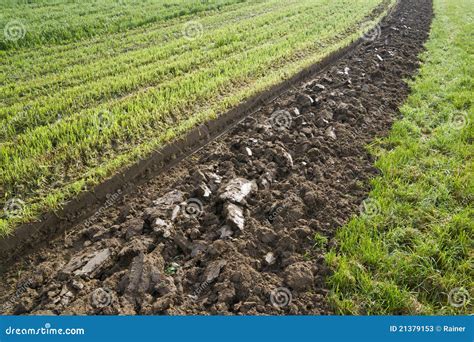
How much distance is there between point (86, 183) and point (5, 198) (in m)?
0.99

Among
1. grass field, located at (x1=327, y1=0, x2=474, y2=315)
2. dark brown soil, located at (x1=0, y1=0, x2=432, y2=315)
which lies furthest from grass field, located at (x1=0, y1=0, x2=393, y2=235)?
grass field, located at (x1=327, y1=0, x2=474, y2=315)

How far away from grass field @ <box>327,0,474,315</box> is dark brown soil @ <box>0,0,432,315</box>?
256 mm

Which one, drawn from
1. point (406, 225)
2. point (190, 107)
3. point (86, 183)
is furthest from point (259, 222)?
point (190, 107)

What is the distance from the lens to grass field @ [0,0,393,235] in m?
5.37

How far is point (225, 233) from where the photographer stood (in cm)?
411

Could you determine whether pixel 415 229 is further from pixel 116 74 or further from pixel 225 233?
pixel 116 74

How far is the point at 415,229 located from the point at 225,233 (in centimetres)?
212

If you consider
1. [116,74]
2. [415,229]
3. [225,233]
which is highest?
[116,74]

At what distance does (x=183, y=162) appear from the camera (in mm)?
5836

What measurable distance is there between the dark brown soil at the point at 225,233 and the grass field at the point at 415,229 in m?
0.26

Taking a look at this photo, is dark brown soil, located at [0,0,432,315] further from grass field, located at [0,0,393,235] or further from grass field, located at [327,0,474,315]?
grass field, located at [0,0,393,235]

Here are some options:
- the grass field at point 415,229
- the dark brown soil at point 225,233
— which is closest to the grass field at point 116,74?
the dark brown soil at point 225,233

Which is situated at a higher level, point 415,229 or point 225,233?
point 225,233

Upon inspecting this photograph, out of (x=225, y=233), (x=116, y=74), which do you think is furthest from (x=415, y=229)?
(x=116, y=74)
